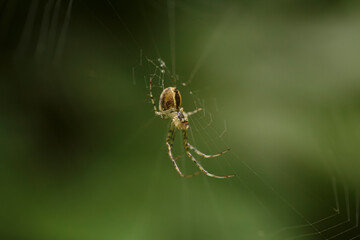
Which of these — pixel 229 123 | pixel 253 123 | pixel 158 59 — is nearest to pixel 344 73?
pixel 253 123

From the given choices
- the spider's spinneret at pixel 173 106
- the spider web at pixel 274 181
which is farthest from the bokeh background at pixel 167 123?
the spider's spinneret at pixel 173 106

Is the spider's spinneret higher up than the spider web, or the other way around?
the spider's spinneret

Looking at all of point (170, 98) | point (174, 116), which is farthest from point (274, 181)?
point (170, 98)

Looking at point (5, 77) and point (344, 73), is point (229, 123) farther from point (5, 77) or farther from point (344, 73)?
point (5, 77)

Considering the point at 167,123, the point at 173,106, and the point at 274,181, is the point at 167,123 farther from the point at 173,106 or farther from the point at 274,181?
the point at 274,181

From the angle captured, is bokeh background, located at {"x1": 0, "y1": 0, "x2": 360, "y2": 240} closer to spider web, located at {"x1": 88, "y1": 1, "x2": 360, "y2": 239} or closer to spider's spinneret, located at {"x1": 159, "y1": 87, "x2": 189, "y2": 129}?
spider web, located at {"x1": 88, "y1": 1, "x2": 360, "y2": 239}

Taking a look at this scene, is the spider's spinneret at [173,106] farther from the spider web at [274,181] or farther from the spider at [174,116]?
the spider web at [274,181]

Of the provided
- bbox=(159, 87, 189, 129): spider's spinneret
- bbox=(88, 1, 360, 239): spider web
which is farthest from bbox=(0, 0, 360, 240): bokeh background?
bbox=(159, 87, 189, 129): spider's spinneret
